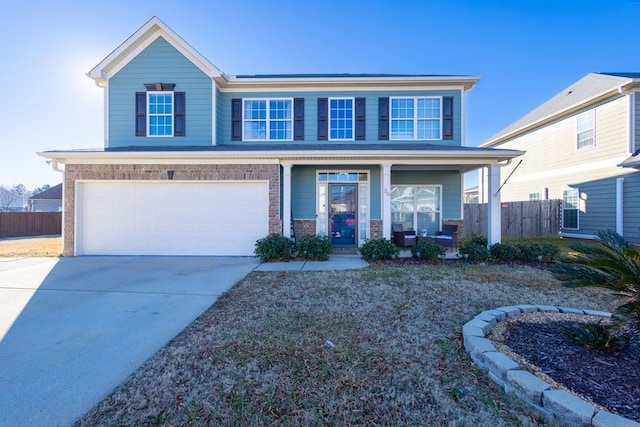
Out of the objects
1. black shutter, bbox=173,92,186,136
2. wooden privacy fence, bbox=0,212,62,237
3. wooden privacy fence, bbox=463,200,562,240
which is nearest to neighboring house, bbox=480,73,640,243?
wooden privacy fence, bbox=463,200,562,240

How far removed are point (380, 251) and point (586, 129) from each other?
11.6 metres

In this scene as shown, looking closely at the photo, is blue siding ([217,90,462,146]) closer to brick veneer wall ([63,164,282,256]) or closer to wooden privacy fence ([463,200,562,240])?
brick veneer wall ([63,164,282,256])

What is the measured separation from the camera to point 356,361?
2.88 meters

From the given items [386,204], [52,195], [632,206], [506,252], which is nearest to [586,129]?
[632,206]

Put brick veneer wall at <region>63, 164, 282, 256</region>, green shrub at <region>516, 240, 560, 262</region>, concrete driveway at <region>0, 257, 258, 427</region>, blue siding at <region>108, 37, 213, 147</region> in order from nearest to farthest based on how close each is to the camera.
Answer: concrete driveway at <region>0, 257, 258, 427</region>
green shrub at <region>516, 240, 560, 262</region>
brick veneer wall at <region>63, 164, 282, 256</region>
blue siding at <region>108, 37, 213, 147</region>

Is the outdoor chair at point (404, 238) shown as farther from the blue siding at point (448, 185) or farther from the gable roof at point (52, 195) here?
the gable roof at point (52, 195)

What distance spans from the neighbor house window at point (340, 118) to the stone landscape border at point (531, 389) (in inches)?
323

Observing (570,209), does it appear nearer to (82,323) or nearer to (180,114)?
(180,114)

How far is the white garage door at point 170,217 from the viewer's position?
29.5 ft

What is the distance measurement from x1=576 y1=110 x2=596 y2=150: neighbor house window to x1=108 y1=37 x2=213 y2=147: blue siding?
1513 centimetres

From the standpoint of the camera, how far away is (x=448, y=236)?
32.8ft

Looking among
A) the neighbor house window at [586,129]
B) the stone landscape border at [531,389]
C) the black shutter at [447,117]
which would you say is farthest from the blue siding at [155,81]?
the neighbor house window at [586,129]

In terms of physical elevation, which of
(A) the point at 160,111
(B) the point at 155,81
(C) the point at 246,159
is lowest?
(C) the point at 246,159

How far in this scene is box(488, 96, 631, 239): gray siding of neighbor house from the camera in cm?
1110
